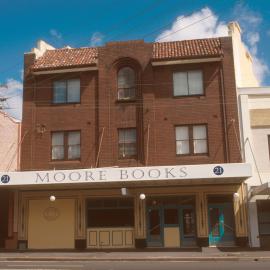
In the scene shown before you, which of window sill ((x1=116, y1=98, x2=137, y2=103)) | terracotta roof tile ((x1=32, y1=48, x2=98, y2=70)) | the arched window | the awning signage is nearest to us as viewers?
the awning signage

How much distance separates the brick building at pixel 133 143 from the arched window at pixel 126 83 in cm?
6

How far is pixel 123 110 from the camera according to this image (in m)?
28.9

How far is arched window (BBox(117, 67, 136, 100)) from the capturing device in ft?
95.8

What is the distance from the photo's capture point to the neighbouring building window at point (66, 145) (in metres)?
28.9

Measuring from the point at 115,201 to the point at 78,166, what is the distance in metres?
2.98

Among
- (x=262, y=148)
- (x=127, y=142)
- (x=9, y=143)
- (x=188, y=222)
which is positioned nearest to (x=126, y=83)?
(x=127, y=142)

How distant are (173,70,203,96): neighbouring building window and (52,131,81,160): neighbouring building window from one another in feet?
21.3

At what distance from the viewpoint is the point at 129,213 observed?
28.1 meters

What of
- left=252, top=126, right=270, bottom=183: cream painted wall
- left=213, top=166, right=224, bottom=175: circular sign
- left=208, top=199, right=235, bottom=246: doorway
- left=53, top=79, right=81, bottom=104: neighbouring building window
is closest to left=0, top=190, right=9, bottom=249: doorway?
left=53, top=79, right=81, bottom=104: neighbouring building window

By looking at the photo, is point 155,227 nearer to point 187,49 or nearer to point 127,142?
point 127,142

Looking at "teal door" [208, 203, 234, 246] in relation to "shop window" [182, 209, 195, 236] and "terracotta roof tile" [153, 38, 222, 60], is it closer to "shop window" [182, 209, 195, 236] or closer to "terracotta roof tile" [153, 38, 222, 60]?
"shop window" [182, 209, 195, 236]

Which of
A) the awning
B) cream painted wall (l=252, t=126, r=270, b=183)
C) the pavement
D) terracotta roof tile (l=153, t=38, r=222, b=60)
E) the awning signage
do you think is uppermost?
terracotta roof tile (l=153, t=38, r=222, b=60)

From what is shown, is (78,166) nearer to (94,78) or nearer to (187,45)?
(94,78)

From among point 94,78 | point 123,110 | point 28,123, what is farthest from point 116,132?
point 28,123
